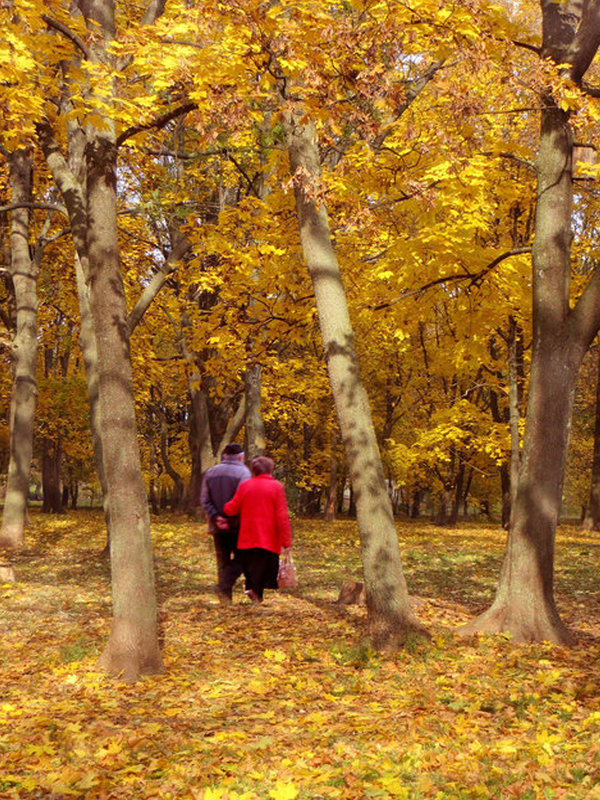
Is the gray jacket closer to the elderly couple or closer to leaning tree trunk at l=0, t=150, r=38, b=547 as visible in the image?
the elderly couple

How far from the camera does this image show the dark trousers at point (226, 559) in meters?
9.41

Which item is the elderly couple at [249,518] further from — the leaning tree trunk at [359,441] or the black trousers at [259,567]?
the leaning tree trunk at [359,441]

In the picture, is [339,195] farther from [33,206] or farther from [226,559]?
[33,206]

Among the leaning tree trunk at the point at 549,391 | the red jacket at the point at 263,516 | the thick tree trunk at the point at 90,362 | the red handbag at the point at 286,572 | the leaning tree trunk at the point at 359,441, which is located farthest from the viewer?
the thick tree trunk at the point at 90,362

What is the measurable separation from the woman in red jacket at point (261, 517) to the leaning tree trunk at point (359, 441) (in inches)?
60.7

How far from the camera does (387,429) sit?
33219 millimetres

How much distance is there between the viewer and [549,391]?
302 inches

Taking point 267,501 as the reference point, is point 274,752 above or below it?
below

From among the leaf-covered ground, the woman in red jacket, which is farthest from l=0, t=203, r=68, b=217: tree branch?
the leaf-covered ground

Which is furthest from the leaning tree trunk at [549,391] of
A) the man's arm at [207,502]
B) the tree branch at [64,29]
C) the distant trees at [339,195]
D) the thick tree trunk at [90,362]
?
the thick tree trunk at [90,362]

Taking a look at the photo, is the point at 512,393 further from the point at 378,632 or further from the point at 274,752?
the point at 274,752

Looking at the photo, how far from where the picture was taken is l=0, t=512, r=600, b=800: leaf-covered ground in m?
4.25

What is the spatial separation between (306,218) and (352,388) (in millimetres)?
1932

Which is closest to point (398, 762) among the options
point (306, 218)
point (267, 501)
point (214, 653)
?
point (214, 653)
